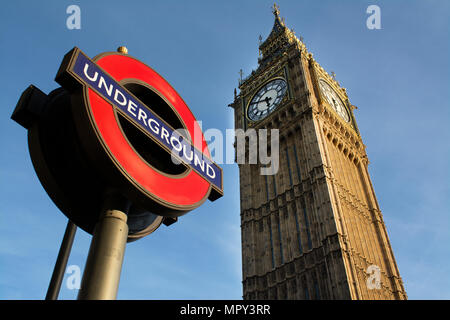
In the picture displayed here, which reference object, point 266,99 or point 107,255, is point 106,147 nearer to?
point 107,255

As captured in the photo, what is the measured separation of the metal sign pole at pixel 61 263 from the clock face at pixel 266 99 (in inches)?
1492

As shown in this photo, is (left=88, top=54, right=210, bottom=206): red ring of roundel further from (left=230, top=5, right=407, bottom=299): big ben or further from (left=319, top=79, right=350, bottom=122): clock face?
(left=319, top=79, right=350, bottom=122): clock face

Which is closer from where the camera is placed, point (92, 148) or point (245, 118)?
point (92, 148)

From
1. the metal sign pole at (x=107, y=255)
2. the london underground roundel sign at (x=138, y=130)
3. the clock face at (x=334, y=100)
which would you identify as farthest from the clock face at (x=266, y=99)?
the metal sign pole at (x=107, y=255)

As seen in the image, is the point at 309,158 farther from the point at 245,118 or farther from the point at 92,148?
the point at 92,148

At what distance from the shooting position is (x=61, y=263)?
7234 millimetres

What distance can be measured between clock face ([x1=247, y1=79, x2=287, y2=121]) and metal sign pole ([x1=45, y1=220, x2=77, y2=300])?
1492 inches

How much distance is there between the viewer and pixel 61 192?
6.37 m

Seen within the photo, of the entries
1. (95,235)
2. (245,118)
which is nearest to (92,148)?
(95,235)

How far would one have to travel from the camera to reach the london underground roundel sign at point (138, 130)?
5707 mm

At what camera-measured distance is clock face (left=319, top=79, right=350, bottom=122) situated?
45.4 m

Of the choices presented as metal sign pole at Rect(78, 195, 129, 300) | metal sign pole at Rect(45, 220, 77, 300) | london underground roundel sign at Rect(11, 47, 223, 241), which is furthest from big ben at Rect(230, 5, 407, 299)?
metal sign pole at Rect(78, 195, 129, 300)

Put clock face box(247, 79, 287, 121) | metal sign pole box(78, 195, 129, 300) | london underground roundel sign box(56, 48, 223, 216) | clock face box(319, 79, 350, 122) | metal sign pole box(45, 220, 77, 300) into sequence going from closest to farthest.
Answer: metal sign pole box(78, 195, 129, 300) < london underground roundel sign box(56, 48, 223, 216) < metal sign pole box(45, 220, 77, 300) < clock face box(247, 79, 287, 121) < clock face box(319, 79, 350, 122)
